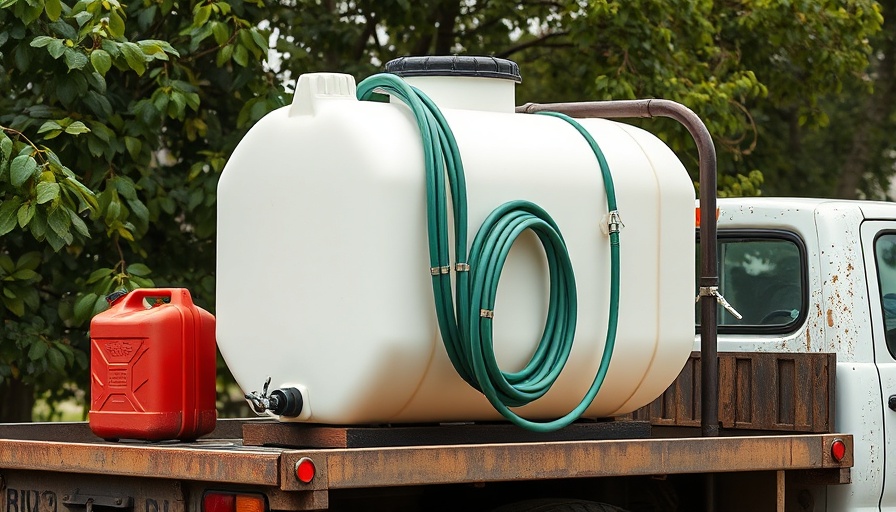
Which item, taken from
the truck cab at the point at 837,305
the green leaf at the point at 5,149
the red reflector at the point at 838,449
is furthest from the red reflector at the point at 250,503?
the green leaf at the point at 5,149

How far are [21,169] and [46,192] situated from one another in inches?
6.7

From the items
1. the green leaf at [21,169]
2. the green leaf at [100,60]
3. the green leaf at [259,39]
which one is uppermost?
the green leaf at [259,39]

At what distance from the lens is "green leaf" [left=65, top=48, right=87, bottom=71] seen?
5527 millimetres

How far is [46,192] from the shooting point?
5.12 m

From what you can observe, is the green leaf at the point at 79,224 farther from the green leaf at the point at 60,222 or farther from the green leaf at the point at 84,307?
the green leaf at the point at 84,307

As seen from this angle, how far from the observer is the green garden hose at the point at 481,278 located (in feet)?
11.7

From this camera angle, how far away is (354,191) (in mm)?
3555

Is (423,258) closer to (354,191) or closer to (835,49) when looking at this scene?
(354,191)

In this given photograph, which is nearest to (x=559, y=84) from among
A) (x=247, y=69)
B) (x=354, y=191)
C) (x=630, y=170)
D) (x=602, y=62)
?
(x=602, y=62)

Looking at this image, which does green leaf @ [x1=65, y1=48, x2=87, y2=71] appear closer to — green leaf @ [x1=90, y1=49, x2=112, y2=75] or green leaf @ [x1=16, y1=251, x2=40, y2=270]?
green leaf @ [x1=90, y1=49, x2=112, y2=75]

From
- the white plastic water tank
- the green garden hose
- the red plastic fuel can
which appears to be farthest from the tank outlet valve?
the green garden hose

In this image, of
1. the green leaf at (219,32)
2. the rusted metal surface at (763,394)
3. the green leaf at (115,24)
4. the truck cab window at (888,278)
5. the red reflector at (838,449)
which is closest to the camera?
the red reflector at (838,449)

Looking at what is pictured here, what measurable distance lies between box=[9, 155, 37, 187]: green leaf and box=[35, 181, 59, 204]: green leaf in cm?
7

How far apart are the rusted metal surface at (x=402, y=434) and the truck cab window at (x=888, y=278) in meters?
1.19
